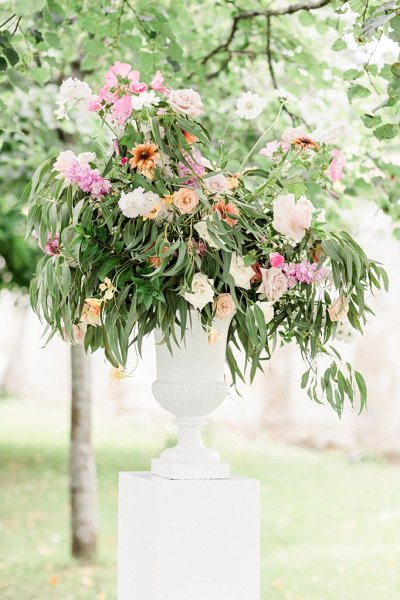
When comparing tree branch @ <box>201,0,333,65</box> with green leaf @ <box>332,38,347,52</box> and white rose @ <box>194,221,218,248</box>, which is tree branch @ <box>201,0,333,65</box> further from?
white rose @ <box>194,221,218,248</box>

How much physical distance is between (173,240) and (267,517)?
5.76 metres

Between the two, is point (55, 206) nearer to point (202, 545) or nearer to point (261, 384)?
point (202, 545)

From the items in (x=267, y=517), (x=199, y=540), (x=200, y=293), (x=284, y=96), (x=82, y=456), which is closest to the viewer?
(x=200, y=293)

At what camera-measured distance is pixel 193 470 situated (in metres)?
2.01

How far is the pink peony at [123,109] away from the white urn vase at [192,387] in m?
0.45

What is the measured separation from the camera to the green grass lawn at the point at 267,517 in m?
5.34

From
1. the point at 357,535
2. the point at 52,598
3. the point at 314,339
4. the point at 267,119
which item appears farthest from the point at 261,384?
the point at 314,339

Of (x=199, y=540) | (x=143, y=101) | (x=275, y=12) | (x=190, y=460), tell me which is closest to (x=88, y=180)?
(x=143, y=101)

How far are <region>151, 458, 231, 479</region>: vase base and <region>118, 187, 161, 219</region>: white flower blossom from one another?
57 cm

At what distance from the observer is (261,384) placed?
11.8m

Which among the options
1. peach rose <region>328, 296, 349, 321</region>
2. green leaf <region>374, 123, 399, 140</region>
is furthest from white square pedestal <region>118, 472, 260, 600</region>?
green leaf <region>374, 123, 399, 140</region>

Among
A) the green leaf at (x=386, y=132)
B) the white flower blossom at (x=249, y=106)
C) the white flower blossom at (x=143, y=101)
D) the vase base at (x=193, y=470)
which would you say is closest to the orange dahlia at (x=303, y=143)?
the white flower blossom at (x=249, y=106)

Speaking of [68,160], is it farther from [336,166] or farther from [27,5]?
[27,5]

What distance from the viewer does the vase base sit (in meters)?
2.01
